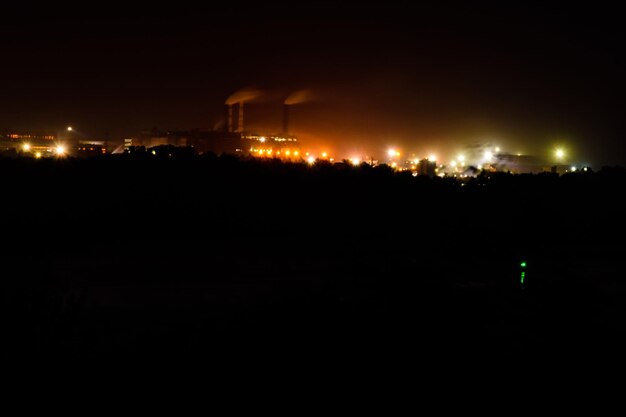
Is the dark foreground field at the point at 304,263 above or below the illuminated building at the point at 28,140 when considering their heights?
below

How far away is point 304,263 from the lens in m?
14.5

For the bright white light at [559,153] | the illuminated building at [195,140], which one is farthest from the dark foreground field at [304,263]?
the illuminated building at [195,140]

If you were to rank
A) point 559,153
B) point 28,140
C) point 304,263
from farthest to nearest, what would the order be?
point 28,140
point 559,153
point 304,263

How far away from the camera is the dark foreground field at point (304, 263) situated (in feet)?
24.1

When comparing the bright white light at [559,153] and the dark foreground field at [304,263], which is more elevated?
the bright white light at [559,153]

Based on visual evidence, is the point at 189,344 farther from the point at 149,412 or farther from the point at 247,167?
the point at 247,167

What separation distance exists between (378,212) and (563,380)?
49.1 ft

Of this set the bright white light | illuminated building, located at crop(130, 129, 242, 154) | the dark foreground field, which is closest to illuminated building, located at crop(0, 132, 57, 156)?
illuminated building, located at crop(130, 129, 242, 154)

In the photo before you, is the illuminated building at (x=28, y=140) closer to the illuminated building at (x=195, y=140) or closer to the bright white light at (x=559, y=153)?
the illuminated building at (x=195, y=140)

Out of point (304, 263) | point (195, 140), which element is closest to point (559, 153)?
point (195, 140)

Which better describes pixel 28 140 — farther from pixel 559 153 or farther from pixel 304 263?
pixel 304 263

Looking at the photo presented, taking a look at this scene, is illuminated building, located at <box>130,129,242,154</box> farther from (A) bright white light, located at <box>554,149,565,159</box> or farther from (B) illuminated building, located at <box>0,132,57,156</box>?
(A) bright white light, located at <box>554,149,565,159</box>

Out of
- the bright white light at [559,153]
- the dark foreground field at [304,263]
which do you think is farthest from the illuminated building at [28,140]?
the bright white light at [559,153]

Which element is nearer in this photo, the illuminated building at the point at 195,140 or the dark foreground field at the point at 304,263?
the dark foreground field at the point at 304,263
